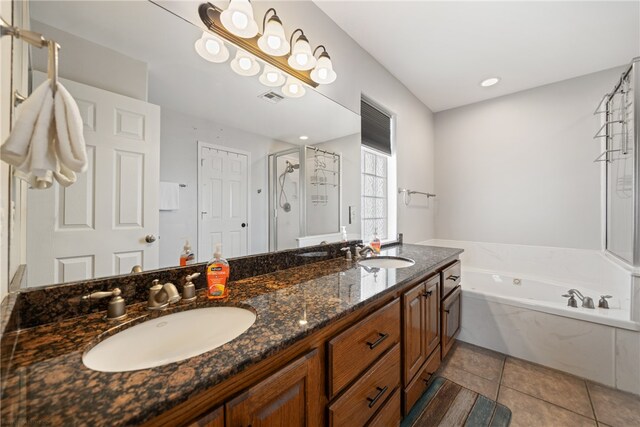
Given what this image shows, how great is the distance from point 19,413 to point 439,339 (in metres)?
1.91

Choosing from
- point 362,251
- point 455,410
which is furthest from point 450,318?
point 362,251

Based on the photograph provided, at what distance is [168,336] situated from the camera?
0.77 m

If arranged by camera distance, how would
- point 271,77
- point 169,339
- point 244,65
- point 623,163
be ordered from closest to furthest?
point 169,339 < point 244,65 < point 271,77 < point 623,163

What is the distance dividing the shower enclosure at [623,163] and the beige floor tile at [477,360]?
44.3 inches

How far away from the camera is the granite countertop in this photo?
393 millimetres

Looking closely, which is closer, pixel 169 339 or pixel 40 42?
pixel 40 42

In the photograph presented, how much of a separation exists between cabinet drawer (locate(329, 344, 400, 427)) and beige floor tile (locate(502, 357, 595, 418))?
1174 millimetres

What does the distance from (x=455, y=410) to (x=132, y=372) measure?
175 centimetres

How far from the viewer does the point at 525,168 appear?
2.75 meters

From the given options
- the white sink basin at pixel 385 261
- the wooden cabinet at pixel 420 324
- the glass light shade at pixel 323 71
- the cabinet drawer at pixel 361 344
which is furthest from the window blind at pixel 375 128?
the cabinet drawer at pixel 361 344

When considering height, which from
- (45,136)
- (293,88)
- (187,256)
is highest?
(293,88)

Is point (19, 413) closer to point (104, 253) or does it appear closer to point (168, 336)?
point (168, 336)

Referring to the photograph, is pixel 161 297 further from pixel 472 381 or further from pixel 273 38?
pixel 472 381

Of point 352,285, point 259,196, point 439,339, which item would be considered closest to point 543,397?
point 439,339
